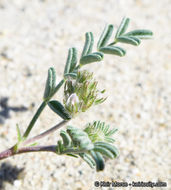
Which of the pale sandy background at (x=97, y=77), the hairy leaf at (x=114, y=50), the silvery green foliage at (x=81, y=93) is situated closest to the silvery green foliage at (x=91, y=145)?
the silvery green foliage at (x=81, y=93)

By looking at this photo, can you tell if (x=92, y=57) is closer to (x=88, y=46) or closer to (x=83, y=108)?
(x=88, y=46)

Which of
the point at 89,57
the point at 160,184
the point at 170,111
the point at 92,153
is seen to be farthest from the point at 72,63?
the point at 170,111

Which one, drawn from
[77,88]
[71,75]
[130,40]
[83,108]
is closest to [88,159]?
[83,108]

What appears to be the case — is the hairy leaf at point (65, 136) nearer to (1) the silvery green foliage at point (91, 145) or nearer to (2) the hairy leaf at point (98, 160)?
(1) the silvery green foliage at point (91, 145)

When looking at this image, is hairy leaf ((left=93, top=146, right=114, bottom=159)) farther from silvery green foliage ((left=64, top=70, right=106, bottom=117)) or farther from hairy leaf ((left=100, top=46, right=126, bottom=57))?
hairy leaf ((left=100, top=46, right=126, bottom=57))

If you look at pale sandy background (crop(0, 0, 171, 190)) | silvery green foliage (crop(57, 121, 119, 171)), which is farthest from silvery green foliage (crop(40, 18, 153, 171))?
pale sandy background (crop(0, 0, 171, 190))
